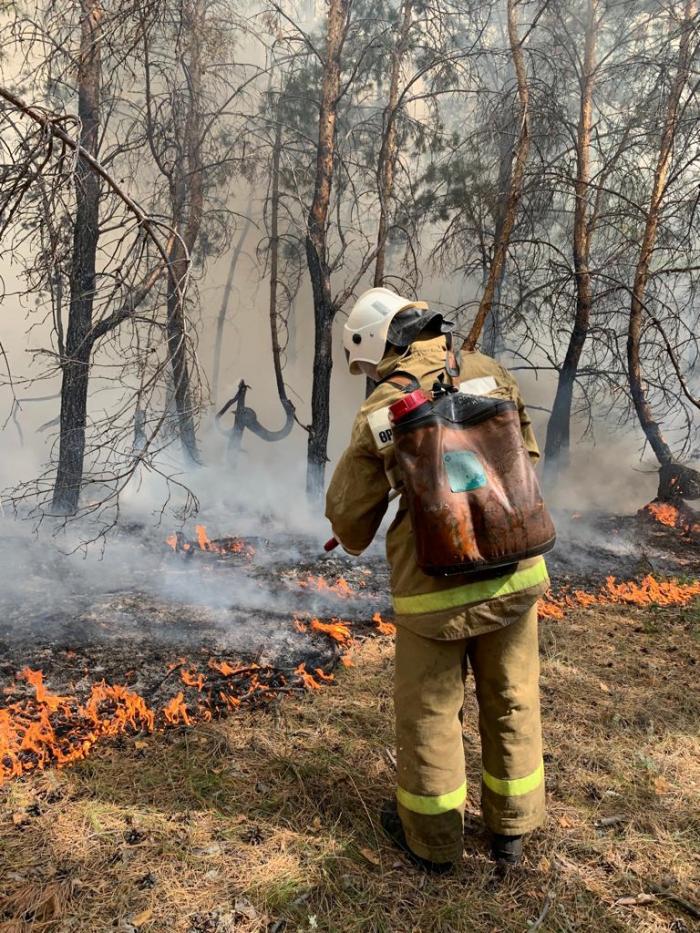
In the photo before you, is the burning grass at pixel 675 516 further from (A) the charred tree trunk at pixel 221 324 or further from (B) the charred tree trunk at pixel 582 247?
Answer: (A) the charred tree trunk at pixel 221 324

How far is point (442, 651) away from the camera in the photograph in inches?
96.9

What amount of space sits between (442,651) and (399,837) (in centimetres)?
88

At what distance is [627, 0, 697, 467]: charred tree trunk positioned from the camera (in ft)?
25.5

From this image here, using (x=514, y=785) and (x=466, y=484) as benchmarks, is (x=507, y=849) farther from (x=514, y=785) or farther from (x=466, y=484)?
(x=466, y=484)

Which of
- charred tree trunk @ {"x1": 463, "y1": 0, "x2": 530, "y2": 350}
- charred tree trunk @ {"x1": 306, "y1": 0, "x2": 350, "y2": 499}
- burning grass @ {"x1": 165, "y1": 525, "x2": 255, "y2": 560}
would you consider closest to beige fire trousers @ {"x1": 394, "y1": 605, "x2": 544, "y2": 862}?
burning grass @ {"x1": 165, "y1": 525, "x2": 255, "y2": 560}

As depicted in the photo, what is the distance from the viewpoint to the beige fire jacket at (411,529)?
2387mm

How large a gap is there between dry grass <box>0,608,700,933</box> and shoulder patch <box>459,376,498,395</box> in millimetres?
1830

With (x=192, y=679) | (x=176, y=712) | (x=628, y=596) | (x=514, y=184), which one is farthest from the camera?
(x=514, y=184)

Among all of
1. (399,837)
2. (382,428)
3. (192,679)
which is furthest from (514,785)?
(192,679)

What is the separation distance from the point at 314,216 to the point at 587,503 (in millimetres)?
6269

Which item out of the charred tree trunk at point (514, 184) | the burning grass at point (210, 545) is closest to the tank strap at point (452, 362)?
the burning grass at point (210, 545)

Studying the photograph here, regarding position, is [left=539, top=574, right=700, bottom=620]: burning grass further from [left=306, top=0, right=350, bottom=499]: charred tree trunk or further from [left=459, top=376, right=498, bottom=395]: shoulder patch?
[left=306, top=0, right=350, bottom=499]: charred tree trunk

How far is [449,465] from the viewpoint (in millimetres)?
2271

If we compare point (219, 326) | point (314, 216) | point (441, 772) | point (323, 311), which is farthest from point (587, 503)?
point (219, 326)
